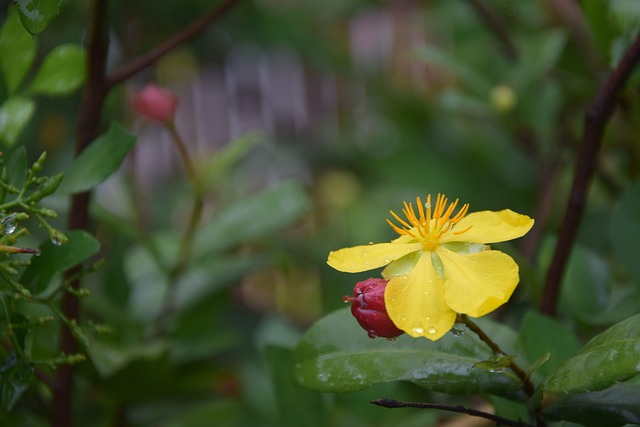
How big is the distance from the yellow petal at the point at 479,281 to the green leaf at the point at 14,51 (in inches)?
13.4

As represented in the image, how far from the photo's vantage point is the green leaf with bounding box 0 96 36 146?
1.73ft

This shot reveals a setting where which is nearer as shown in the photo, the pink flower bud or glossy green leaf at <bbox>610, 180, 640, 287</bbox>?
glossy green leaf at <bbox>610, 180, 640, 287</bbox>

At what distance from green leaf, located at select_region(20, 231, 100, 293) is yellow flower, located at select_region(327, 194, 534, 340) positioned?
5.6 inches

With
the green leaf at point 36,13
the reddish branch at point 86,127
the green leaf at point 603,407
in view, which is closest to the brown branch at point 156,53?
→ the reddish branch at point 86,127

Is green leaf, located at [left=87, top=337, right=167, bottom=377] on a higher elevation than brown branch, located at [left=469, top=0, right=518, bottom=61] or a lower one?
lower

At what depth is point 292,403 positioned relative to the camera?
23.7 inches

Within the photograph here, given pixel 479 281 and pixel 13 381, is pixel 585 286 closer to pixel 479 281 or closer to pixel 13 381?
pixel 479 281

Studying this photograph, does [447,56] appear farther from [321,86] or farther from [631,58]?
[321,86]

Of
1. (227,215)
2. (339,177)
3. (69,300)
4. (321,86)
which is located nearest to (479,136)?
(227,215)

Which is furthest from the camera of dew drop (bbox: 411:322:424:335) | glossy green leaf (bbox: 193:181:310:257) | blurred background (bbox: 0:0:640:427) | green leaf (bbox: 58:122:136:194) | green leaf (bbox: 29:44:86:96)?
glossy green leaf (bbox: 193:181:310:257)

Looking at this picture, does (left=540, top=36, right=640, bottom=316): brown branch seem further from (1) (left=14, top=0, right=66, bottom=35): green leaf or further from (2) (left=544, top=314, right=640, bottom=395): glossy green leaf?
(1) (left=14, top=0, right=66, bottom=35): green leaf

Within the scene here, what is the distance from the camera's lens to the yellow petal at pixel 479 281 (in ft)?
1.22

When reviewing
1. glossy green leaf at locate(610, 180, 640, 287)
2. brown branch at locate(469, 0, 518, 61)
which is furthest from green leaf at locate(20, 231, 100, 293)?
brown branch at locate(469, 0, 518, 61)

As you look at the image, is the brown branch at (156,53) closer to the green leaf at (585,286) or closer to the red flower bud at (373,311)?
the red flower bud at (373,311)
